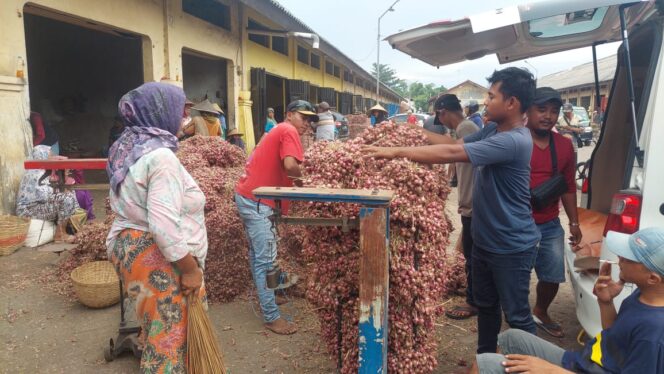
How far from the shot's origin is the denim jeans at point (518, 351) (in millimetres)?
2047

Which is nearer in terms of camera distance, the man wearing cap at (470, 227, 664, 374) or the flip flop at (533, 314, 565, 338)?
the man wearing cap at (470, 227, 664, 374)

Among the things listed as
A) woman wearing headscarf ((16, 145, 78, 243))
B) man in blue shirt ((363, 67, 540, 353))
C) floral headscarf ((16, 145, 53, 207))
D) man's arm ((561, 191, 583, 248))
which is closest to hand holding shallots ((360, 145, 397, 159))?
man in blue shirt ((363, 67, 540, 353))

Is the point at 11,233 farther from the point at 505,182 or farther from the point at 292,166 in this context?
the point at 505,182

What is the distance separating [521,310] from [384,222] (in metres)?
1.17

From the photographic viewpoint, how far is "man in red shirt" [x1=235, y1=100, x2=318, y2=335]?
3531 mm

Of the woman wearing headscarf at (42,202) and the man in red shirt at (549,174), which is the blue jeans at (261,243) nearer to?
the man in red shirt at (549,174)

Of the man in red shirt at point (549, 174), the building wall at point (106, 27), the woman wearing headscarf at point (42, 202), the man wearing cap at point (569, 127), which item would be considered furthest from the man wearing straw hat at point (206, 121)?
the man wearing cap at point (569, 127)

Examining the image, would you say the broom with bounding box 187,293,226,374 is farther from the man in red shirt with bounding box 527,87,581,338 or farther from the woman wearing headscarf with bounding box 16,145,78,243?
the woman wearing headscarf with bounding box 16,145,78,243

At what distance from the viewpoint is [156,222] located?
2021 millimetres

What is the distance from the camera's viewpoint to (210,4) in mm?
10812

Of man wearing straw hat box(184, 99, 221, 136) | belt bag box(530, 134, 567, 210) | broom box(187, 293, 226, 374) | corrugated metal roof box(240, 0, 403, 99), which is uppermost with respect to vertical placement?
corrugated metal roof box(240, 0, 403, 99)

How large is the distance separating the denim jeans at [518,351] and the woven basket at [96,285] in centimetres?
328

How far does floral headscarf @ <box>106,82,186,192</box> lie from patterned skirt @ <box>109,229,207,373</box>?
11.8 inches

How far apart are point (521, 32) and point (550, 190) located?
1.35 metres
